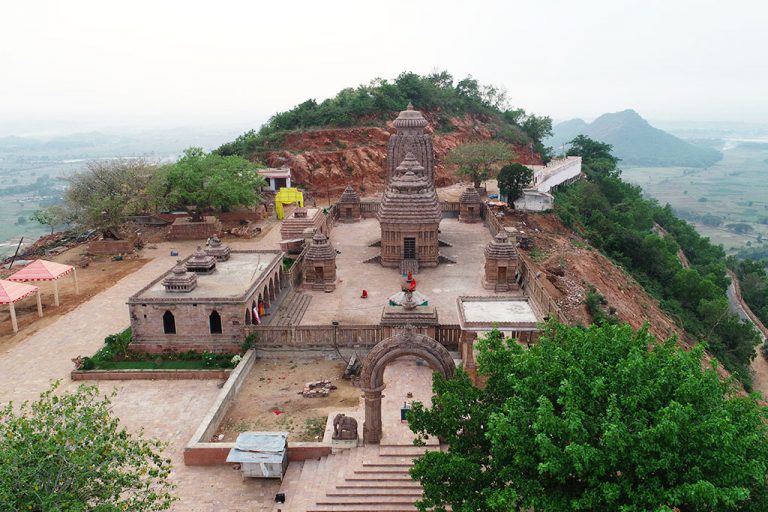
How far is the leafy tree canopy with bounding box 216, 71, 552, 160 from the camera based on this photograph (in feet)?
240

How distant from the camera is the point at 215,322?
25547 mm

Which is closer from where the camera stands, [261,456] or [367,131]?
[261,456]

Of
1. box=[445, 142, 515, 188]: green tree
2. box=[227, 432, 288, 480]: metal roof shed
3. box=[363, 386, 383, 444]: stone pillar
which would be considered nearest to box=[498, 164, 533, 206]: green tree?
box=[445, 142, 515, 188]: green tree

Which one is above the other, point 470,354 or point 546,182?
point 546,182

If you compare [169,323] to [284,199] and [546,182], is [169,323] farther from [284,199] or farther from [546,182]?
[546,182]

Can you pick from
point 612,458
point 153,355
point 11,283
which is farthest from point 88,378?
point 612,458

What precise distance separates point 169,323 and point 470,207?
2906cm

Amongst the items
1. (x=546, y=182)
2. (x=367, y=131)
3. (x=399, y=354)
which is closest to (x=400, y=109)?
(x=367, y=131)

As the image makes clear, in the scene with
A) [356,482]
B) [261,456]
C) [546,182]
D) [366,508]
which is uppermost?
[546,182]

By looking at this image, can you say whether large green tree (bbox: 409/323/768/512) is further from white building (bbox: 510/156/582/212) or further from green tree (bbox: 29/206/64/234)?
white building (bbox: 510/156/582/212)

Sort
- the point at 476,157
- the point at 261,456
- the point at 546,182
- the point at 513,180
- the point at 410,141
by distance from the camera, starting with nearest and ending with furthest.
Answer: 1. the point at 261,456
2. the point at 410,141
3. the point at 513,180
4. the point at 476,157
5. the point at 546,182

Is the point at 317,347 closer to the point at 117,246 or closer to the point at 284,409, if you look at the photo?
the point at 284,409

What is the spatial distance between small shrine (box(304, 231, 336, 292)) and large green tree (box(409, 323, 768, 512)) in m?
19.7

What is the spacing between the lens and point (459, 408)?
13328 mm
